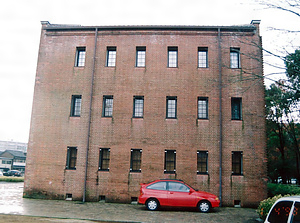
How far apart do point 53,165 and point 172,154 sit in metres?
7.77

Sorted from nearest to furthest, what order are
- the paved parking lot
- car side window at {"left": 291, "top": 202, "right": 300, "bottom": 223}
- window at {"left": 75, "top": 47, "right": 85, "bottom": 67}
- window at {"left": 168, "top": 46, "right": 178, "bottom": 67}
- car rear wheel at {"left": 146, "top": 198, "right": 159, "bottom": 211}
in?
car side window at {"left": 291, "top": 202, "right": 300, "bottom": 223} < the paved parking lot < car rear wheel at {"left": 146, "top": 198, "right": 159, "bottom": 211} < window at {"left": 168, "top": 46, "right": 178, "bottom": 67} < window at {"left": 75, "top": 47, "right": 85, "bottom": 67}

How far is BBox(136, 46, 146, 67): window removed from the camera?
18203 millimetres

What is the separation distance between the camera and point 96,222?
10.8 m

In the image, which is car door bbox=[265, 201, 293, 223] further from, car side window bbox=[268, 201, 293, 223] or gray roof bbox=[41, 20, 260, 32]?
gray roof bbox=[41, 20, 260, 32]

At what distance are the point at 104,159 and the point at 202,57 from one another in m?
9.49

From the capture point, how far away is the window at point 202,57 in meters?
17.9

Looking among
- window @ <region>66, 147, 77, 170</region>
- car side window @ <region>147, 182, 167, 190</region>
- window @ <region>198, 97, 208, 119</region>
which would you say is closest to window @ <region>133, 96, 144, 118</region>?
window @ <region>198, 97, 208, 119</region>

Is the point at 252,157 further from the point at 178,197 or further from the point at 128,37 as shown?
the point at 128,37

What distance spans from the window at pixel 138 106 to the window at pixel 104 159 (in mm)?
3033

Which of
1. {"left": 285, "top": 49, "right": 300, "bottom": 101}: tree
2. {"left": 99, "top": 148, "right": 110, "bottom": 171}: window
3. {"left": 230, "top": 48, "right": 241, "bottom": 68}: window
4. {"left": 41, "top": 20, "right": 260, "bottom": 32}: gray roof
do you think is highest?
{"left": 41, "top": 20, "right": 260, "bottom": 32}: gray roof

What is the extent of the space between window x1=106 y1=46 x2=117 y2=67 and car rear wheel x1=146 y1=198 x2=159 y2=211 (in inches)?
372

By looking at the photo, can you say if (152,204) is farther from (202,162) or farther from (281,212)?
(281,212)

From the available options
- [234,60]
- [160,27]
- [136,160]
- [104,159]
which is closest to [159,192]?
[136,160]

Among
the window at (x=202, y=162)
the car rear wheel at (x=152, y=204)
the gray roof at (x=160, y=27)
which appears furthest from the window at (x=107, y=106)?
the car rear wheel at (x=152, y=204)
